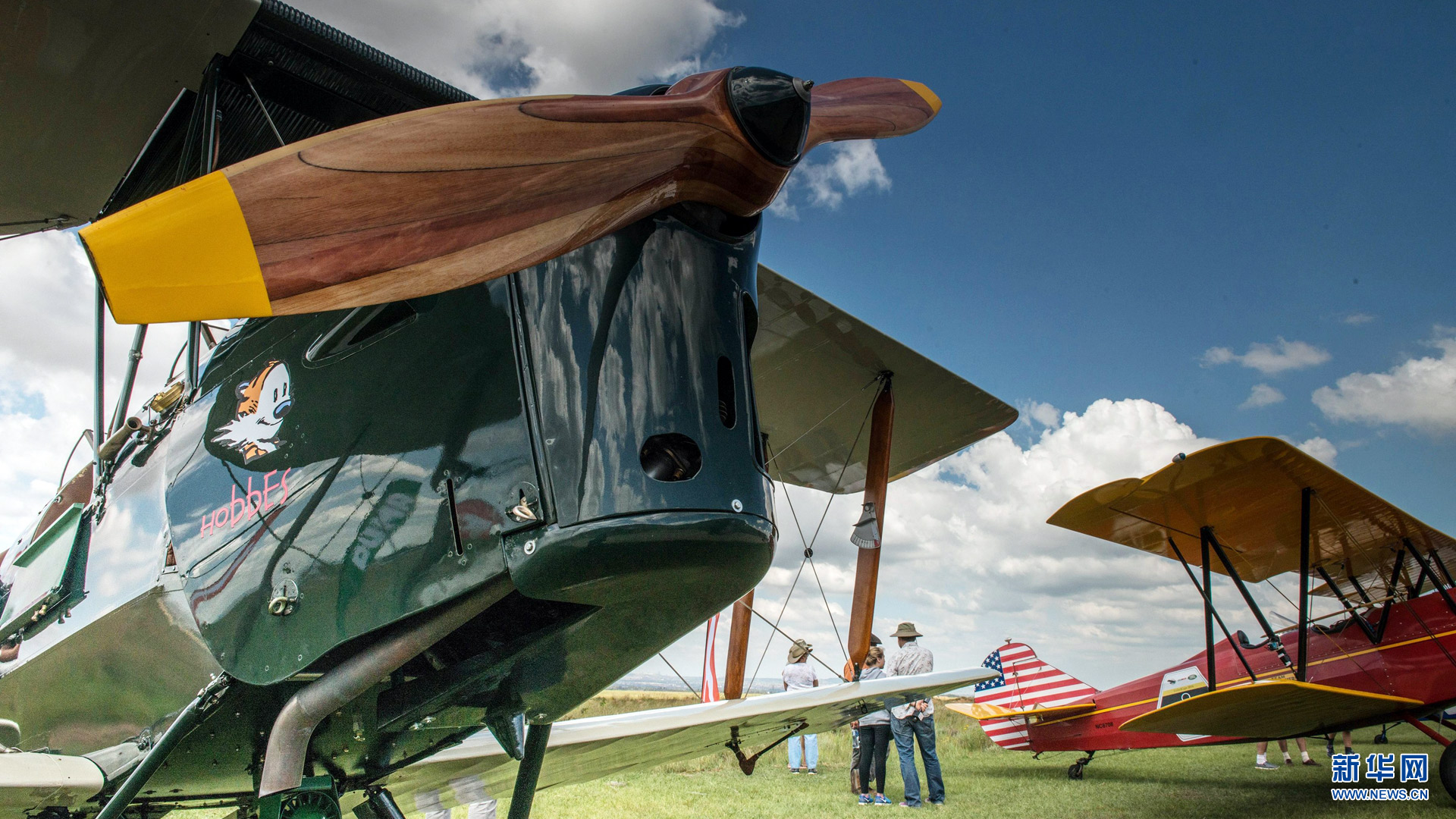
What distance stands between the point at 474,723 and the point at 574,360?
1.42 m

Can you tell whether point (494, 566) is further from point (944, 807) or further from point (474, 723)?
point (944, 807)

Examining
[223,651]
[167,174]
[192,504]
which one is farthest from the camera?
[167,174]

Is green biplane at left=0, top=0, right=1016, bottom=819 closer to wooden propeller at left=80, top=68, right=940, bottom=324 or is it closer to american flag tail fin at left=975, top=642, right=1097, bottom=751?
wooden propeller at left=80, top=68, right=940, bottom=324

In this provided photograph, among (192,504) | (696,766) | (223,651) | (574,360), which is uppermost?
(574,360)

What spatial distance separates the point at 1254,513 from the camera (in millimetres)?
8617

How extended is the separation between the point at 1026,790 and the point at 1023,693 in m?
3.28

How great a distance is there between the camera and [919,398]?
609 cm

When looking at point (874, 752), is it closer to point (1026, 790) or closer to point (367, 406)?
point (1026, 790)

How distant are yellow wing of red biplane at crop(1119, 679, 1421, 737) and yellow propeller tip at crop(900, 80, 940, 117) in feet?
19.1

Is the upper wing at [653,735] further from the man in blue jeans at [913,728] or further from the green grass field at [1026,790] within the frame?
the man in blue jeans at [913,728]

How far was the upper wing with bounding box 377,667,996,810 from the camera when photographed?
4418 millimetres

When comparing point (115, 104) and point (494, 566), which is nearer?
point (494, 566)

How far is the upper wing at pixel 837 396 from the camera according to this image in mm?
5316

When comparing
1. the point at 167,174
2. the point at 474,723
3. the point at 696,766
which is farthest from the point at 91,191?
the point at 696,766
